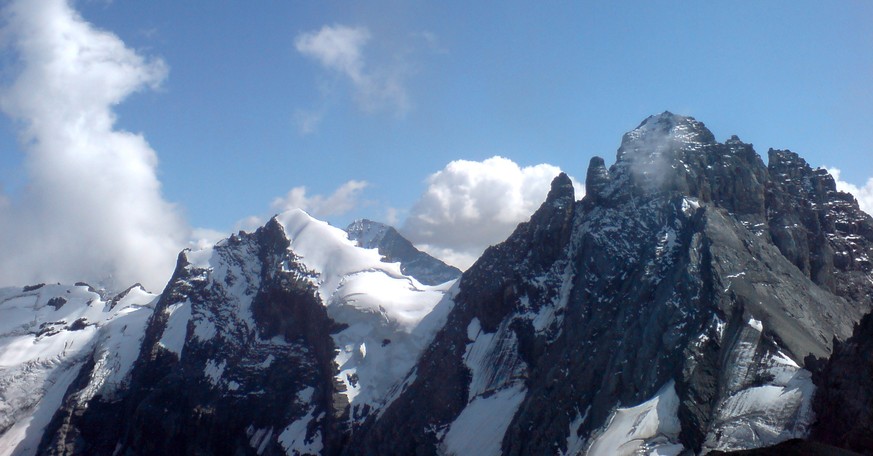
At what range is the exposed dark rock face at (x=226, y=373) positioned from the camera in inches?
5807

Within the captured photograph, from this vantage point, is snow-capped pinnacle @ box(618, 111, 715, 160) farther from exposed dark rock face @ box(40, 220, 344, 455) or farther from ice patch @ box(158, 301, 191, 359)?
ice patch @ box(158, 301, 191, 359)

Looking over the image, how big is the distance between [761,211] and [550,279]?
104 ft

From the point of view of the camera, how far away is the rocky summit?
259 ft

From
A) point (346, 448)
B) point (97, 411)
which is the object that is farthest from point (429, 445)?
point (97, 411)

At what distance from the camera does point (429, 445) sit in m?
114

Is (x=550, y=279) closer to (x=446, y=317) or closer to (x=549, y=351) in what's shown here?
(x=549, y=351)

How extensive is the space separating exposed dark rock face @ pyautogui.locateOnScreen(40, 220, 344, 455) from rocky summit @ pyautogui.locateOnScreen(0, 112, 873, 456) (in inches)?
18.3

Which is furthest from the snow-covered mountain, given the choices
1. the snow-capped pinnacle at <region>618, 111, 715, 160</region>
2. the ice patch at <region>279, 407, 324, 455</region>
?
the snow-capped pinnacle at <region>618, 111, 715, 160</region>

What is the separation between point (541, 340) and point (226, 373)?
7078 centimetres

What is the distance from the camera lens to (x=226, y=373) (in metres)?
158

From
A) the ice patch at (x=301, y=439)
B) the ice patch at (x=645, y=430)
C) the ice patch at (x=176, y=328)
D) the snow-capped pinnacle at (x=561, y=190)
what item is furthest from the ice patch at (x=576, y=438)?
the ice patch at (x=176, y=328)

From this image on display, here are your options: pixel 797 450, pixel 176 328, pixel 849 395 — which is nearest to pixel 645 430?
pixel 849 395

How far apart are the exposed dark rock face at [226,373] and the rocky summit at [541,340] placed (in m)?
0.47

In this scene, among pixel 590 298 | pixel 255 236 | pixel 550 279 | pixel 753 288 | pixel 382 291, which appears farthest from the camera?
pixel 255 236
